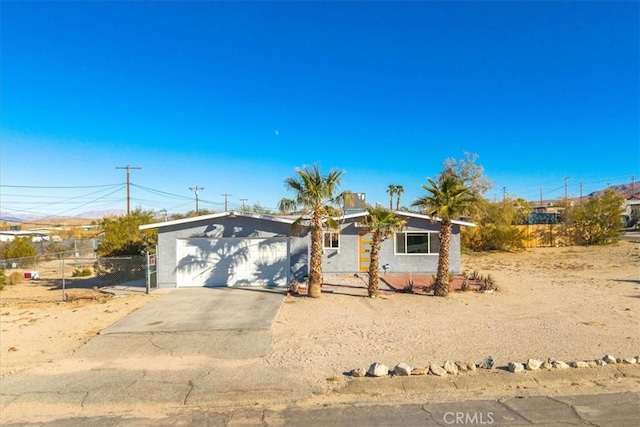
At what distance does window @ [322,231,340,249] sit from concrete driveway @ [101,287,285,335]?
430 centimetres

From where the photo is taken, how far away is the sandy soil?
8.62 metres

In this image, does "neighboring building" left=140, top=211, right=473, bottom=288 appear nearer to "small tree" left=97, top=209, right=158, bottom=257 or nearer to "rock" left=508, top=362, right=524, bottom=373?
"small tree" left=97, top=209, right=158, bottom=257

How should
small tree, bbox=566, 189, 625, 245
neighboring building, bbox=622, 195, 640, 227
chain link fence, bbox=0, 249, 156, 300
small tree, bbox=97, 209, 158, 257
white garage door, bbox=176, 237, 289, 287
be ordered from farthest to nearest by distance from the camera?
neighboring building, bbox=622, 195, 640, 227 < small tree, bbox=566, 189, 625, 245 < small tree, bbox=97, 209, 158, 257 < chain link fence, bbox=0, 249, 156, 300 < white garage door, bbox=176, 237, 289, 287

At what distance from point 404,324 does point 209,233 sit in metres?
10.1

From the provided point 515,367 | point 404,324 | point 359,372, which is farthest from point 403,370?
point 404,324

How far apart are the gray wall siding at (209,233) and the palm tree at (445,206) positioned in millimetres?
6180

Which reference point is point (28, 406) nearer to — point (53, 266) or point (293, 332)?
point (293, 332)

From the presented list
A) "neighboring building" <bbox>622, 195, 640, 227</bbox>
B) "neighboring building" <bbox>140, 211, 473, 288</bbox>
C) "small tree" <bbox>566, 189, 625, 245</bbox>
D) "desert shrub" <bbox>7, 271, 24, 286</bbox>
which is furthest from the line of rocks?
"neighboring building" <bbox>622, 195, 640, 227</bbox>

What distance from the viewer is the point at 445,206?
47.8 feet

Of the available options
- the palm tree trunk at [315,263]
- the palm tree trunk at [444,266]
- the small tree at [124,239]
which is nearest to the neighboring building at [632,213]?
the palm tree trunk at [444,266]

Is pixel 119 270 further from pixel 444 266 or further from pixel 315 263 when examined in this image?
pixel 444 266

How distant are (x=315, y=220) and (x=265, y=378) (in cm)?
800

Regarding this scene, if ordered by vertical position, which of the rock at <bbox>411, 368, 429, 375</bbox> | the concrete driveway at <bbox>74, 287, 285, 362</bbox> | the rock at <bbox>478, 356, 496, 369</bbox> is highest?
the rock at <bbox>478, 356, 496, 369</bbox>

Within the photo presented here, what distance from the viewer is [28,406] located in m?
6.59
